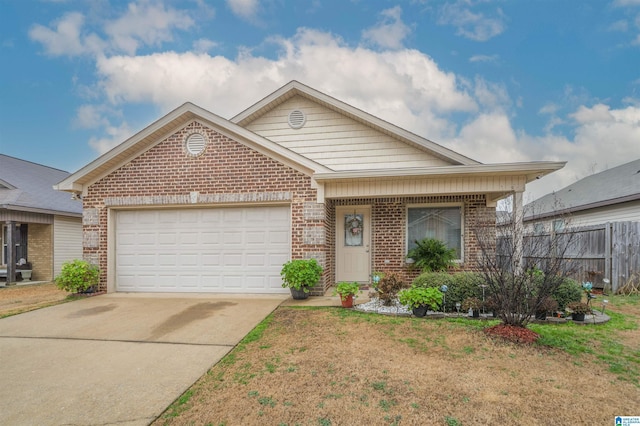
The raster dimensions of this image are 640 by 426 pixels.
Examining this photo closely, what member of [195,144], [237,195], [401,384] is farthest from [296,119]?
[401,384]

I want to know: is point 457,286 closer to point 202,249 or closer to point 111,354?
point 111,354

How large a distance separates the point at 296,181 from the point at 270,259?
210 cm

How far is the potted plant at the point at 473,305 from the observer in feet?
18.5

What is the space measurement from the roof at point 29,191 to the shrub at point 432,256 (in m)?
13.6

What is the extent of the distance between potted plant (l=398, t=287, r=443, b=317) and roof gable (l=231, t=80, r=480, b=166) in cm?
472

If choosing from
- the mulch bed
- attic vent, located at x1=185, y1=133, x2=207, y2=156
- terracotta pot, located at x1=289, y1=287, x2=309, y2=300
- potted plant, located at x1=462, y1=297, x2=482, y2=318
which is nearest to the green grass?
the mulch bed

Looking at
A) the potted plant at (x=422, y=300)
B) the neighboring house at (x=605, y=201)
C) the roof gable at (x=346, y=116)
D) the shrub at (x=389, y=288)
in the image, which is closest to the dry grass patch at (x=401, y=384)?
the potted plant at (x=422, y=300)

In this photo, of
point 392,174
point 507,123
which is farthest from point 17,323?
point 507,123

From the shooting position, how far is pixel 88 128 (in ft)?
49.8

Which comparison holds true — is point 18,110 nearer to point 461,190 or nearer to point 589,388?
point 461,190

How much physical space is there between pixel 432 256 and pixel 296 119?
5.90 metres

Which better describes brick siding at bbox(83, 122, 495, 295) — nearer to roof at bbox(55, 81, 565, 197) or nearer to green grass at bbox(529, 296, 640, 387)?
roof at bbox(55, 81, 565, 197)

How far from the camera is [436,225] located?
29.4ft

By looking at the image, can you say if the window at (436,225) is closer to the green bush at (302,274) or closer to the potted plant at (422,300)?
the green bush at (302,274)
